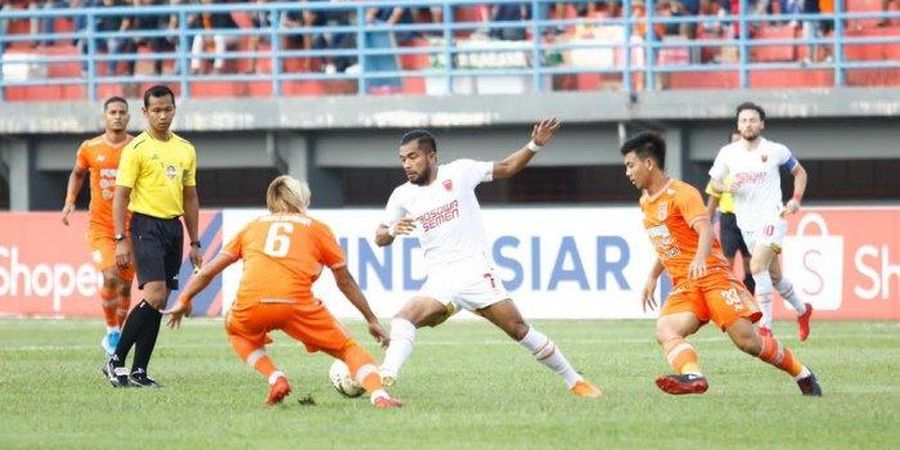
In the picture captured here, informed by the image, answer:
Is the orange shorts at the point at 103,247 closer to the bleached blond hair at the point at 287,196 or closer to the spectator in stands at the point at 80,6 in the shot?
the bleached blond hair at the point at 287,196

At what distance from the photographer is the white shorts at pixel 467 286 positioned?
13.3 m

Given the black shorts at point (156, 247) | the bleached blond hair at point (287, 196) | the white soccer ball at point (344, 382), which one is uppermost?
the bleached blond hair at point (287, 196)

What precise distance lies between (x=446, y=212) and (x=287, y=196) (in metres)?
1.16

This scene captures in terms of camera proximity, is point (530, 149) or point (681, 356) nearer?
point (681, 356)

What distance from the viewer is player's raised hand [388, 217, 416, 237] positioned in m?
12.9

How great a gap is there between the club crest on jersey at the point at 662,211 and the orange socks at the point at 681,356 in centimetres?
74

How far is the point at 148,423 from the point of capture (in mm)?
11930

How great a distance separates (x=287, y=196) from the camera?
12.6 meters

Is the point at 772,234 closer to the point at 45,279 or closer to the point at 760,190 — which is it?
the point at 760,190

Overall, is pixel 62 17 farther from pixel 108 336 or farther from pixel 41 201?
pixel 108 336

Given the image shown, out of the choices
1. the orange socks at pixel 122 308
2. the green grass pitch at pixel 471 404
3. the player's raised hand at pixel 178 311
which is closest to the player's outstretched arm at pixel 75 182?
the orange socks at pixel 122 308

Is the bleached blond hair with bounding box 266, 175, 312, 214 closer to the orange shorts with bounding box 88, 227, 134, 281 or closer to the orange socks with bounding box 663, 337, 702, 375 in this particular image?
the orange socks with bounding box 663, 337, 702, 375

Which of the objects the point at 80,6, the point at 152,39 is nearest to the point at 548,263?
the point at 152,39

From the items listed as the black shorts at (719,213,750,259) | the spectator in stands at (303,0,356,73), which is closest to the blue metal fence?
the spectator in stands at (303,0,356,73)
